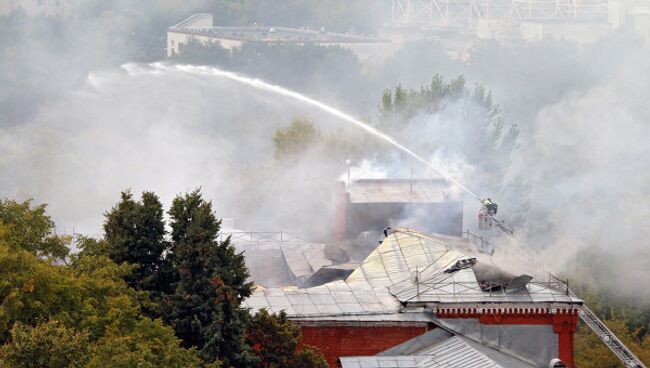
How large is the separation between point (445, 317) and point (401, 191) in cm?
2144

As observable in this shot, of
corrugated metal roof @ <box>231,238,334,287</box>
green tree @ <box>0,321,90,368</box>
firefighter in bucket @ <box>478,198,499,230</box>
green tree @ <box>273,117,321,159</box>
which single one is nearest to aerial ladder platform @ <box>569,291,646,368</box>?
firefighter in bucket @ <box>478,198,499,230</box>

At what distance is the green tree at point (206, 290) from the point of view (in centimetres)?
5156

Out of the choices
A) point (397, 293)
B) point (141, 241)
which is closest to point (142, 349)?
point (141, 241)

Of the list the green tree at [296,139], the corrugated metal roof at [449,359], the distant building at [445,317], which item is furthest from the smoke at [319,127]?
the corrugated metal roof at [449,359]

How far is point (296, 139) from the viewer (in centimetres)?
11925

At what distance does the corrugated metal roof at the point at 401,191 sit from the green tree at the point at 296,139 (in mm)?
35655

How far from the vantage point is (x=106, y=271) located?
174ft

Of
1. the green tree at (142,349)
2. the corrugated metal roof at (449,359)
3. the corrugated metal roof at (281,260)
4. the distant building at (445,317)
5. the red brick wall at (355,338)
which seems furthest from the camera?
the corrugated metal roof at (281,260)

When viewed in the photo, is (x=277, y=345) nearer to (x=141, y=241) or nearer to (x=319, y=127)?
(x=141, y=241)

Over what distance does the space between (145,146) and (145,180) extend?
1340cm

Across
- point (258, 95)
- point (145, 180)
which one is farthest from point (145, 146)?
point (258, 95)

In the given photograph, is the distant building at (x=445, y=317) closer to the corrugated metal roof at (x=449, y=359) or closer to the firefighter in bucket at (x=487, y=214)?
the corrugated metal roof at (x=449, y=359)

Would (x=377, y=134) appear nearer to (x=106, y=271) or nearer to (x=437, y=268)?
(x=437, y=268)

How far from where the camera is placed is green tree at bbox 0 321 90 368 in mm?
43094
